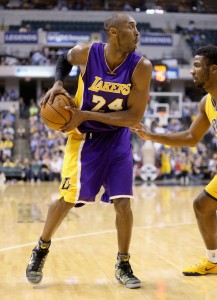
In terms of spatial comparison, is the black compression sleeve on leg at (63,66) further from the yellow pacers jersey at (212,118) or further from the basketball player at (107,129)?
the yellow pacers jersey at (212,118)

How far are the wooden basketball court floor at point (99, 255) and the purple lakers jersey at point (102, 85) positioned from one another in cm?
122

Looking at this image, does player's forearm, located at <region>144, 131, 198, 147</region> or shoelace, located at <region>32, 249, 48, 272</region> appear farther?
player's forearm, located at <region>144, 131, 198, 147</region>

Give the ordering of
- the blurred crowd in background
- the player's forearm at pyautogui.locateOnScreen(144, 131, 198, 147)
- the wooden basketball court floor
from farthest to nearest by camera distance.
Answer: the blurred crowd in background < the player's forearm at pyautogui.locateOnScreen(144, 131, 198, 147) < the wooden basketball court floor

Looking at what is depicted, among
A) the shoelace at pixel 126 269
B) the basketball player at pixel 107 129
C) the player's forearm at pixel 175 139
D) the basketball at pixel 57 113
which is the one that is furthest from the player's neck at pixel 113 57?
the shoelace at pixel 126 269

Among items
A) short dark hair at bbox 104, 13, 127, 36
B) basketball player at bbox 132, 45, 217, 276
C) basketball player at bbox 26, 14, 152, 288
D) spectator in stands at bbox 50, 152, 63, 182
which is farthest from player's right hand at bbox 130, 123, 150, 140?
spectator in stands at bbox 50, 152, 63, 182

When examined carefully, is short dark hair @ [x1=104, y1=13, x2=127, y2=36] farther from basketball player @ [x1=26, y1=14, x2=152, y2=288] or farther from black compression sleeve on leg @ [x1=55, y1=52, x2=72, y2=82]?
black compression sleeve on leg @ [x1=55, y1=52, x2=72, y2=82]

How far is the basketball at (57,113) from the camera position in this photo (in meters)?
4.01

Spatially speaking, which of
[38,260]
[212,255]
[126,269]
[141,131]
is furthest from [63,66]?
[212,255]

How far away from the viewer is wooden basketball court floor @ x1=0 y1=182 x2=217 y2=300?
154 inches

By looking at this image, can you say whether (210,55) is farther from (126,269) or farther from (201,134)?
(126,269)

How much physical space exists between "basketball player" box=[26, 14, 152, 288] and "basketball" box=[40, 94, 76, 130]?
0.06m

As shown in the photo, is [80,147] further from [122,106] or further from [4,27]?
[4,27]

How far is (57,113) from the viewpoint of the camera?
4008mm

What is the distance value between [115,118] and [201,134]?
3.33ft
